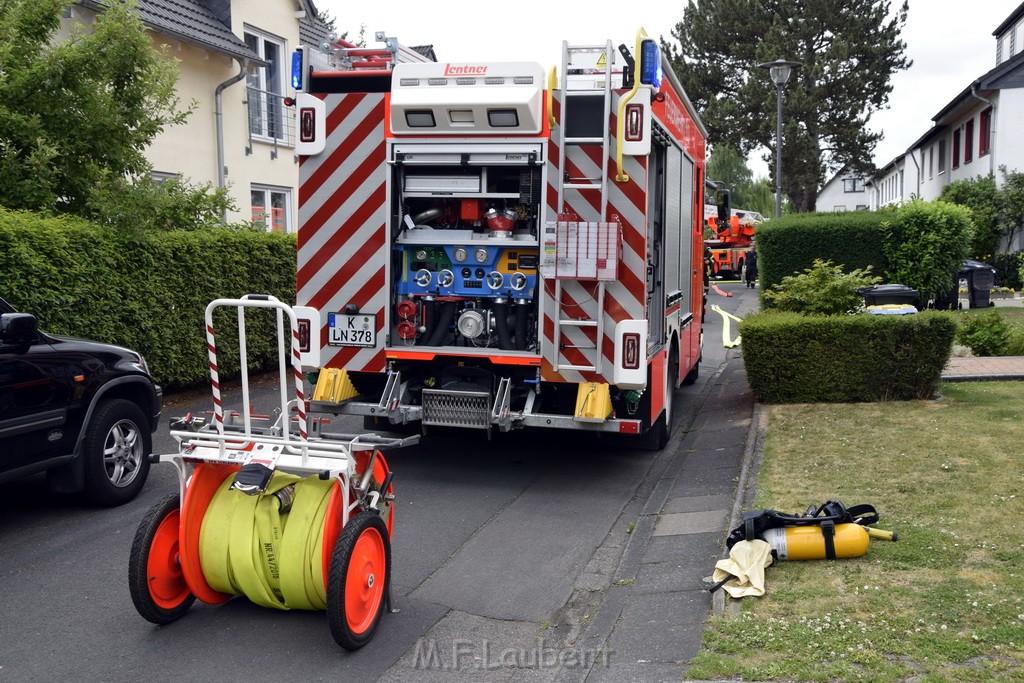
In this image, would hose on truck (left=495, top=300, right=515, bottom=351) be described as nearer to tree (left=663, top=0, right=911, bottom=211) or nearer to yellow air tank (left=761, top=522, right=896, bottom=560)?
yellow air tank (left=761, top=522, right=896, bottom=560)

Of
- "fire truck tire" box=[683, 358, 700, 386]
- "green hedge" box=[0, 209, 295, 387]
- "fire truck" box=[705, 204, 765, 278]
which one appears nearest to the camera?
"green hedge" box=[0, 209, 295, 387]

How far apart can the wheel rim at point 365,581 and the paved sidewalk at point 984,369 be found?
329 inches

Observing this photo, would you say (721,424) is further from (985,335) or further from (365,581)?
(365,581)

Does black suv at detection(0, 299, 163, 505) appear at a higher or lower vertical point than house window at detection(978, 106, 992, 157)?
lower

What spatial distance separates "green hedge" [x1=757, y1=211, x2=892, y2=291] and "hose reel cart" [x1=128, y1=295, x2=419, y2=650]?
13.3 meters

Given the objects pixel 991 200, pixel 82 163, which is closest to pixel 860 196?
pixel 991 200

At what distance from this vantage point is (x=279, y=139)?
63.4 feet

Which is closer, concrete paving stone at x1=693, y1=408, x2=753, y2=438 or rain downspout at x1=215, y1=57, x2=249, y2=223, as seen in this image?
concrete paving stone at x1=693, y1=408, x2=753, y2=438

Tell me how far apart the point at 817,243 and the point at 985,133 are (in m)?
18.4

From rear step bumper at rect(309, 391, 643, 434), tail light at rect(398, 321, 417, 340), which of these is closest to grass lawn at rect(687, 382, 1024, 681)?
rear step bumper at rect(309, 391, 643, 434)

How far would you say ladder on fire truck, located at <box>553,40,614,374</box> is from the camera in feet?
24.1

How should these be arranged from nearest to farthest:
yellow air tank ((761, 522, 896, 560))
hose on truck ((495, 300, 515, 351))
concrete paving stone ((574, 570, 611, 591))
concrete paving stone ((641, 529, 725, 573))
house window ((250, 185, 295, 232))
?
yellow air tank ((761, 522, 896, 560))
concrete paving stone ((574, 570, 611, 591))
concrete paving stone ((641, 529, 725, 573))
hose on truck ((495, 300, 515, 351))
house window ((250, 185, 295, 232))

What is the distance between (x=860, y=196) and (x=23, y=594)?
8019cm

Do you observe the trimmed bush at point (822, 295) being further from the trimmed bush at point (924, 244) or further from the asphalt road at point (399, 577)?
the trimmed bush at point (924, 244)
